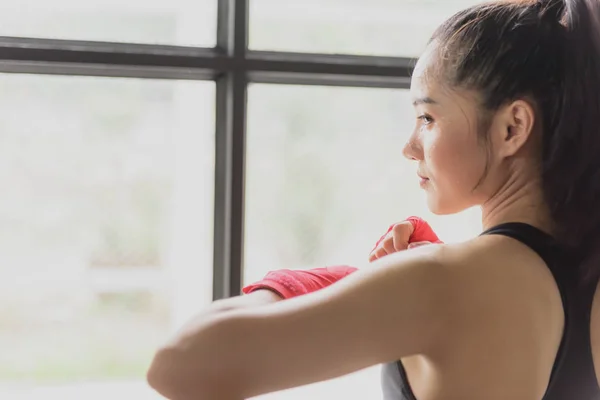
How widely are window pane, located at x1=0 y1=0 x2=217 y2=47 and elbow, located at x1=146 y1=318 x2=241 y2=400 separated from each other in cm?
84

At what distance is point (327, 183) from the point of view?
70.1 inches

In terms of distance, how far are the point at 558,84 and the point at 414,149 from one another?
219 mm

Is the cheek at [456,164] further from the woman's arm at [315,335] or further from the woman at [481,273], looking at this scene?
the woman's arm at [315,335]

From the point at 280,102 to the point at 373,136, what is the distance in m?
0.24

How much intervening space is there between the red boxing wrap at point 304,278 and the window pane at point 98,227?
54cm

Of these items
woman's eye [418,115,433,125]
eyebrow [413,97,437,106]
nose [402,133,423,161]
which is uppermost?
eyebrow [413,97,437,106]

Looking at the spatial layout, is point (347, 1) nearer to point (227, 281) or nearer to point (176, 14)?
point (176, 14)

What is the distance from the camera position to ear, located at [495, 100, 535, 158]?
0.98 meters

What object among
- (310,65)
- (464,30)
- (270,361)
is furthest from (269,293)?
(310,65)

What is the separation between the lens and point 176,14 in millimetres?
1644

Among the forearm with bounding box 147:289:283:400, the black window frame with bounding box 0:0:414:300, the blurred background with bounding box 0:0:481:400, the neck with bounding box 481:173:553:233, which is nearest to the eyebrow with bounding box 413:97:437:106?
the neck with bounding box 481:173:553:233

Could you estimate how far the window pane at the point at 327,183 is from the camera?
5.64ft

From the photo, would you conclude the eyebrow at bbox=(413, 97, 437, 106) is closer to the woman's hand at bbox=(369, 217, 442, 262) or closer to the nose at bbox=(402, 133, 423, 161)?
the nose at bbox=(402, 133, 423, 161)

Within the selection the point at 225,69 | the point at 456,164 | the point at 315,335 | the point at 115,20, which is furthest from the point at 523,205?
the point at 115,20
